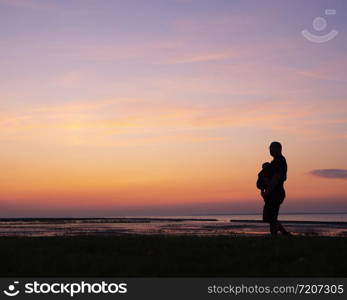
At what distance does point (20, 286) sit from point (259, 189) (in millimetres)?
11831

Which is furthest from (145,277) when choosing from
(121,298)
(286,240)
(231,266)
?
(286,240)

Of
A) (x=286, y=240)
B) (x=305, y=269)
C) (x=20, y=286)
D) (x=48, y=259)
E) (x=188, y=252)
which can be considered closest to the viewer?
(x=20, y=286)

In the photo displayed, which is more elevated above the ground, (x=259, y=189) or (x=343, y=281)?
(x=259, y=189)

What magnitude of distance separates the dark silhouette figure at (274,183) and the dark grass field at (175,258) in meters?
3.72

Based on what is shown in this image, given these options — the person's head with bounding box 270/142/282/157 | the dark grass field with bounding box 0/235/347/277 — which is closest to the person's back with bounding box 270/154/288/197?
the person's head with bounding box 270/142/282/157

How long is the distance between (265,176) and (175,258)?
8.25 metres

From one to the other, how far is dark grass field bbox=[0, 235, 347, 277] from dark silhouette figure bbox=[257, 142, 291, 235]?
3717 millimetres

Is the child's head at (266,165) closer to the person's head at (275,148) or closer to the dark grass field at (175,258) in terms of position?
the person's head at (275,148)

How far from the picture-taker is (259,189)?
63.7 feet

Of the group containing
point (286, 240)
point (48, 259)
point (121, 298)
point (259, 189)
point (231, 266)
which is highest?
point (259, 189)

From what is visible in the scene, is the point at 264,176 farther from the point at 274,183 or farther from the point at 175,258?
the point at 175,258

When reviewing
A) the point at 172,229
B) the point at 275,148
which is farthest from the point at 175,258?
the point at 172,229

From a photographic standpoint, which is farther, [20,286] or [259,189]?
[259,189]

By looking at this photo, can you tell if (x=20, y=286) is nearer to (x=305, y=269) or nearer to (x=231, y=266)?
(x=231, y=266)
